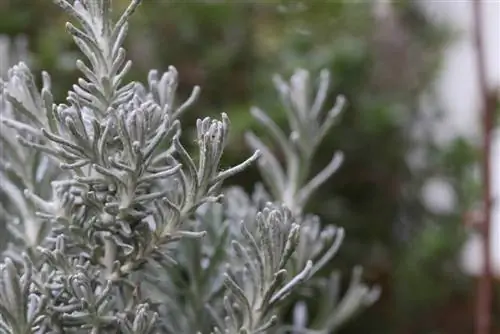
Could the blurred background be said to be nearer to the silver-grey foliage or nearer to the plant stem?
the plant stem

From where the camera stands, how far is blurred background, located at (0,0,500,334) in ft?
2.24

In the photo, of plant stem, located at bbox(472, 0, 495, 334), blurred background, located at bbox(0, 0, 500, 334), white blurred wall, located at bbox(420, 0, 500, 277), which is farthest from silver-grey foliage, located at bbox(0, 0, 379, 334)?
white blurred wall, located at bbox(420, 0, 500, 277)

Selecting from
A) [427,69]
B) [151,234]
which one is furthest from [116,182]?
[427,69]

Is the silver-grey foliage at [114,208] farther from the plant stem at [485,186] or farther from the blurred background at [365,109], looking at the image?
the blurred background at [365,109]

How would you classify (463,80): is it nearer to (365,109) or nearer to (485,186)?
(365,109)

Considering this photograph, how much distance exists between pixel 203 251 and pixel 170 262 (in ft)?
0.24

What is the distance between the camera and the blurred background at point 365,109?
68 cm

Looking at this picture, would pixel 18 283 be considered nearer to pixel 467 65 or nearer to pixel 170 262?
pixel 170 262

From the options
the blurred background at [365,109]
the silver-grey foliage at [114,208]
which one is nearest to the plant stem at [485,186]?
the blurred background at [365,109]

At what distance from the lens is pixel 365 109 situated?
720 mm

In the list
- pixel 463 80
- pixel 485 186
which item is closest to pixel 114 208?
pixel 485 186

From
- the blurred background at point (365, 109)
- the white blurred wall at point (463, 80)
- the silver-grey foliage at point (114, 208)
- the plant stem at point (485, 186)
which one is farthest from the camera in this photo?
the white blurred wall at point (463, 80)

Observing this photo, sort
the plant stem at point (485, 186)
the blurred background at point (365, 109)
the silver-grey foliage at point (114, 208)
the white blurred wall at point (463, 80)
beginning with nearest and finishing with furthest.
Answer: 1. the silver-grey foliage at point (114, 208)
2. the plant stem at point (485, 186)
3. the blurred background at point (365, 109)
4. the white blurred wall at point (463, 80)

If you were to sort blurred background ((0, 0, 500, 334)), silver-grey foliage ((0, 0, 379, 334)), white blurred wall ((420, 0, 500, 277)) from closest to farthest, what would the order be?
silver-grey foliage ((0, 0, 379, 334)), blurred background ((0, 0, 500, 334)), white blurred wall ((420, 0, 500, 277))
